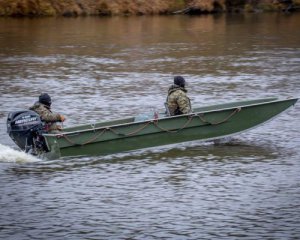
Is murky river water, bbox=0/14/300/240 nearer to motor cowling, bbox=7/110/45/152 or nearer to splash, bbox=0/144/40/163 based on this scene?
splash, bbox=0/144/40/163

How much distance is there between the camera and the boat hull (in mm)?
16828

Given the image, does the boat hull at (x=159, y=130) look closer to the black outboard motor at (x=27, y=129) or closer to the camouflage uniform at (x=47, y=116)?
the black outboard motor at (x=27, y=129)

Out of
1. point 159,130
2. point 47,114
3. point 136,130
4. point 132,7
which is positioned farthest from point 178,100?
point 132,7

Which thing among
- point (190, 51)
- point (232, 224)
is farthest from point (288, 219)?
point (190, 51)

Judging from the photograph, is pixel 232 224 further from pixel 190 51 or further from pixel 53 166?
pixel 190 51

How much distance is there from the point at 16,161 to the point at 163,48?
2038cm

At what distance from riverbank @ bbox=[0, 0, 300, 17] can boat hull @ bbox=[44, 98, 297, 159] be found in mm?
33444

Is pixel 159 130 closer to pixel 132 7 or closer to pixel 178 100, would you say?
pixel 178 100

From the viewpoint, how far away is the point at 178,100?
1758 cm

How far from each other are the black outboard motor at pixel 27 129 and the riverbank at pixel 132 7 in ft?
112

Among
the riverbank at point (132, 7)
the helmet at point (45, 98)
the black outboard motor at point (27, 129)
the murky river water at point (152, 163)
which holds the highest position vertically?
the riverbank at point (132, 7)

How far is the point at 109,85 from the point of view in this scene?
27.4 m

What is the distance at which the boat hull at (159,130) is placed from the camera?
16.8 metres

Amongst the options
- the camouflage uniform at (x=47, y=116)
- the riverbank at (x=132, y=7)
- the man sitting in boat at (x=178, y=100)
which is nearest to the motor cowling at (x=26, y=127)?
the camouflage uniform at (x=47, y=116)
